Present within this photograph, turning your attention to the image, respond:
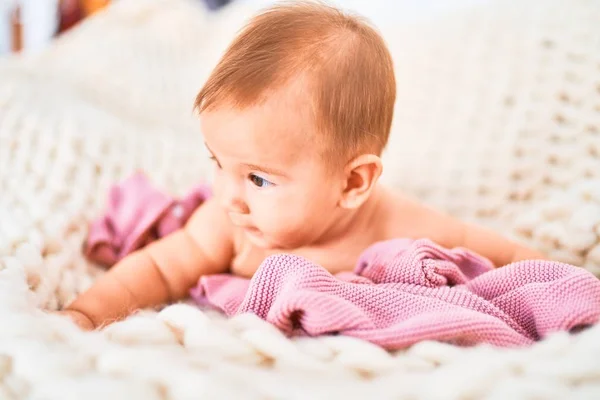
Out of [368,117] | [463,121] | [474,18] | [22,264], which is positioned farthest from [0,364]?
[474,18]

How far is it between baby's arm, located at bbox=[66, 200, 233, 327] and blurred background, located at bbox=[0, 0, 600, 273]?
0.44 feet

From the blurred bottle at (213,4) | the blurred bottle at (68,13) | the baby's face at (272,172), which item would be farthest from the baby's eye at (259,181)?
the blurred bottle at (68,13)

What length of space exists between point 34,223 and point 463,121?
0.77 metres

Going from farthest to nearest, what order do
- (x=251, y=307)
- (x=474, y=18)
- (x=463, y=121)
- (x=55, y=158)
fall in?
(x=474, y=18) < (x=463, y=121) < (x=55, y=158) < (x=251, y=307)

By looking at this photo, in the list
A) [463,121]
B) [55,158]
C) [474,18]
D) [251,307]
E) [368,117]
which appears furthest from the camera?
[474,18]

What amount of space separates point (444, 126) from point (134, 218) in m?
0.62

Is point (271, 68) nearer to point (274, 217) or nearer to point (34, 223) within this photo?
point (274, 217)

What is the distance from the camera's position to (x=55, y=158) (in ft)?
3.03

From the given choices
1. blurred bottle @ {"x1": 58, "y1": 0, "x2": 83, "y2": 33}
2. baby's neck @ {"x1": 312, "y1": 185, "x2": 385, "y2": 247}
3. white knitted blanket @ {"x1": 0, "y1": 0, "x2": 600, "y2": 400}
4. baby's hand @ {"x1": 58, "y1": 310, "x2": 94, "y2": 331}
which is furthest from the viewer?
blurred bottle @ {"x1": 58, "y1": 0, "x2": 83, "y2": 33}

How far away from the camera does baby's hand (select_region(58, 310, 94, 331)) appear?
2.05 ft

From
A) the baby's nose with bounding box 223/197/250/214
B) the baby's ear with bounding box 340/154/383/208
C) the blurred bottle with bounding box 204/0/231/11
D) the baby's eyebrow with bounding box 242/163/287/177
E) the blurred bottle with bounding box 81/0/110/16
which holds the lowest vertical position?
the baby's nose with bounding box 223/197/250/214

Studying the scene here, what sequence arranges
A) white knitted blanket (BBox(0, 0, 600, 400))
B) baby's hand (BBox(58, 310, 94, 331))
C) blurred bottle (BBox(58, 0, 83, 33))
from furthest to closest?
blurred bottle (BBox(58, 0, 83, 33)) < baby's hand (BBox(58, 310, 94, 331)) < white knitted blanket (BBox(0, 0, 600, 400))

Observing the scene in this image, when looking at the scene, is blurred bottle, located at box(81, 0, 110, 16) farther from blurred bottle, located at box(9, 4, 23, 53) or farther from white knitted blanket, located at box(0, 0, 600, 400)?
white knitted blanket, located at box(0, 0, 600, 400)

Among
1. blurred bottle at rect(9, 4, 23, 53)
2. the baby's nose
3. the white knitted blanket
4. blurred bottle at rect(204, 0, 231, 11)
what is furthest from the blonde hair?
blurred bottle at rect(9, 4, 23, 53)
